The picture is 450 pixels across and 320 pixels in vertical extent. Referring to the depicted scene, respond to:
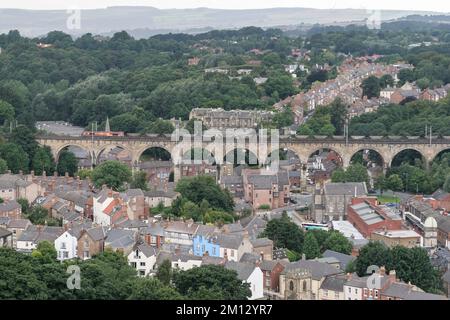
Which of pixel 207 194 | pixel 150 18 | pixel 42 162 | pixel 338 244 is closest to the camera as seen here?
pixel 338 244

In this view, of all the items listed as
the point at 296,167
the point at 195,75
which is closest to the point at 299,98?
the point at 195,75

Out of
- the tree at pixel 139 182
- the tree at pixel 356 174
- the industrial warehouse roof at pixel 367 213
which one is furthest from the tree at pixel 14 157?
the industrial warehouse roof at pixel 367 213

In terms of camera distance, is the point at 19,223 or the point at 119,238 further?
the point at 19,223
